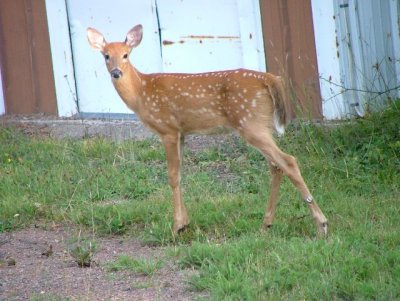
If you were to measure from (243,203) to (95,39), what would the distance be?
1.88 metres

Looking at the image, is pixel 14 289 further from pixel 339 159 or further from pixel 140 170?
pixel 339 159

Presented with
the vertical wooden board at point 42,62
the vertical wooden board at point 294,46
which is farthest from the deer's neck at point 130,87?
the vertical wooden board at point 42,62

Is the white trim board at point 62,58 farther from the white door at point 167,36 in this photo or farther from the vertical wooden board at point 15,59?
the vertical wooden board at point 15,59

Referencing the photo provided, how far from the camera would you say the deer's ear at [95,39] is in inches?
337

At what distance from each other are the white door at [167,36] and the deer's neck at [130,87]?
2651 mm

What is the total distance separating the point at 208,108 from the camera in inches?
309

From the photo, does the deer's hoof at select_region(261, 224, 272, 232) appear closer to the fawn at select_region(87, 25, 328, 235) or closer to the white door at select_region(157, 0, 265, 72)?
the fawn at select_region(87, 25, 328, 235)

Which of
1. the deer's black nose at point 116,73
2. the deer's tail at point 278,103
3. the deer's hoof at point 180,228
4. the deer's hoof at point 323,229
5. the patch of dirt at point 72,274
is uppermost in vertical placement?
the deer's black nose at point 116,73

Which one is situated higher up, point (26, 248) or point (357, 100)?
point (357, 100)

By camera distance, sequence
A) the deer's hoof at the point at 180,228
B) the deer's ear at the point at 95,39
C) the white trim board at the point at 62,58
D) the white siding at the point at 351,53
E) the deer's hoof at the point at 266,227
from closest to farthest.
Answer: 1. the deer's hoof at the point at 266,227
2. the deer's hoof at the point at 180,228
3. the deer's ear at the point at 95,39
4. the white siding at the point at 351,53
5. the white trim board at the point at 62,58

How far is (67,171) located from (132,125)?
1881 mm

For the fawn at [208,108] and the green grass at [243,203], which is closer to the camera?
the green grass at [243,203]

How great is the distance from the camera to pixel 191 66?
1130cm

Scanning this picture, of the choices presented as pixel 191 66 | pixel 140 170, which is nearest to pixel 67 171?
pixel 140 170
